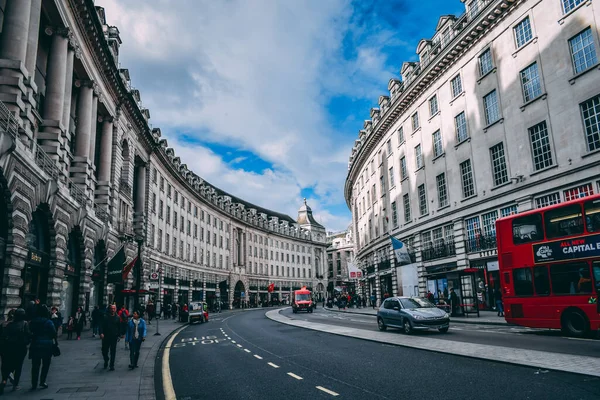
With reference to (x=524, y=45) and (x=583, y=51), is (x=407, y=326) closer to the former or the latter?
(x=583, y=51)

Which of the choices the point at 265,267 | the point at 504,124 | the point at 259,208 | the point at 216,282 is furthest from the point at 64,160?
the point at 259,208

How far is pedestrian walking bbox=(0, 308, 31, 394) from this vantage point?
875 cm

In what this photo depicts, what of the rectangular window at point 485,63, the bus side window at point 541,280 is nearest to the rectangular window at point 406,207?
the rectangular window at point 485,63

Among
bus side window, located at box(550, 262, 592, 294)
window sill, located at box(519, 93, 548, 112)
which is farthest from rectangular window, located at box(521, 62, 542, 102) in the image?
bus side window, located at box(550, 262, 592, 294)

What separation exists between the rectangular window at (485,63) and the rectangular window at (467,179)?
622 centimetres

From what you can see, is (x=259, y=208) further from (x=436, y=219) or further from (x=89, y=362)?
(x=89, y=362)

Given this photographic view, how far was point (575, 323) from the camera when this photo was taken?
1502 cm

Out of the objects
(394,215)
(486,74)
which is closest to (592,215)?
(486,74)

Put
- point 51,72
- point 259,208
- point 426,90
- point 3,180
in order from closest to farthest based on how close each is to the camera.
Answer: point 3,180, point 51,72, point 426,90, point 259,208

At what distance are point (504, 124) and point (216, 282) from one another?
55.3 meters

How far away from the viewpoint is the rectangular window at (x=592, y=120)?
2119 cm

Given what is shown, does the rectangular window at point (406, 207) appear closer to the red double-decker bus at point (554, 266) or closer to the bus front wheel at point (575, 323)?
the red double-decker bus at point (554, 266)

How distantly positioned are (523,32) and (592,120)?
780 cm

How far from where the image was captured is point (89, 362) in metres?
13.2
